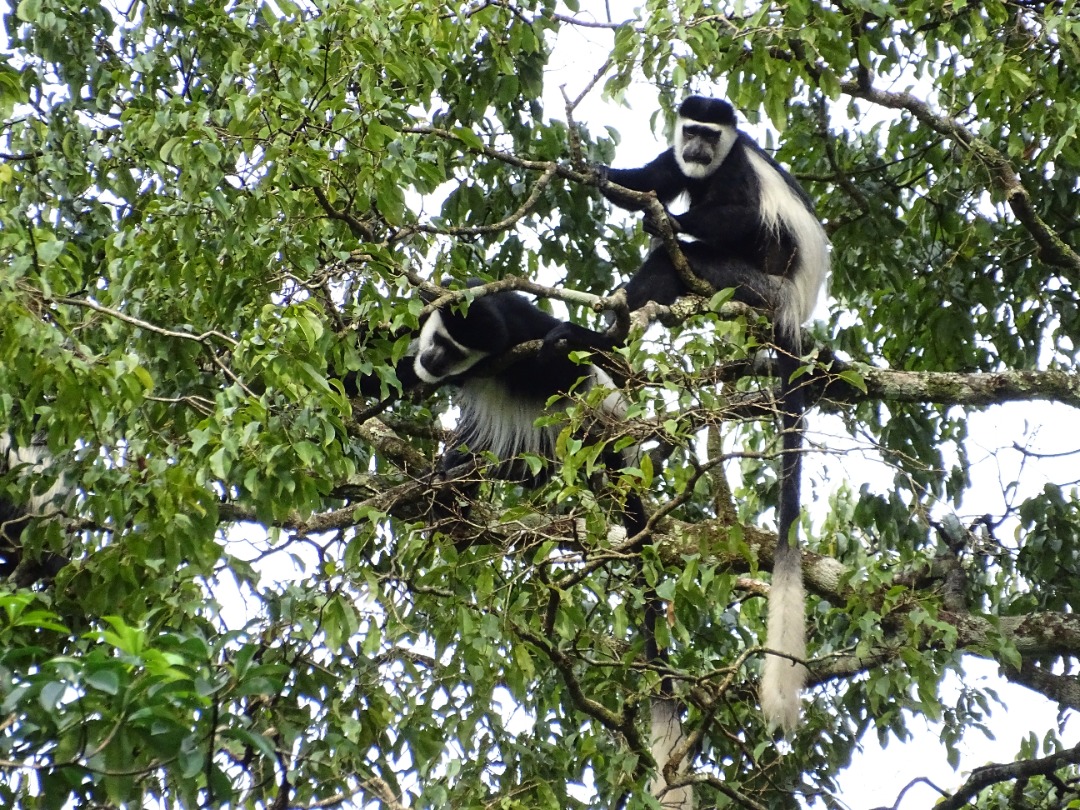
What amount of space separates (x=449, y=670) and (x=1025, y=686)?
5.15 ft

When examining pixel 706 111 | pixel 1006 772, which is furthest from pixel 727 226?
pixel 1006 772

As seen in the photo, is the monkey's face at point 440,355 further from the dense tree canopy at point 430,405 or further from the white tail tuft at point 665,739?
the white tail tuft at point 665,739

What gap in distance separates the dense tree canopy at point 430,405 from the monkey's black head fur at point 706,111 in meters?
0.42

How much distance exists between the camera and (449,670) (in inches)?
87.8

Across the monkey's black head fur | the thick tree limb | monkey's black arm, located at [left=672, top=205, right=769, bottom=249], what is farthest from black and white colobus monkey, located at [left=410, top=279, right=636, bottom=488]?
the thick tree limb

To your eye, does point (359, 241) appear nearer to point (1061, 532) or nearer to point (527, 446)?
point (527, 446)

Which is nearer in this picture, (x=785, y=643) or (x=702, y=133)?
(x=785, y=643)

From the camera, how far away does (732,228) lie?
13.1 feet

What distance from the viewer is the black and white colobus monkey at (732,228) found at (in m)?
3.63

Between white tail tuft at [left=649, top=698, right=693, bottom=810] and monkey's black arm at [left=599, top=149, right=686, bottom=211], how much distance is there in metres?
2.00

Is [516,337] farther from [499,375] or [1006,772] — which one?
[1006,772]

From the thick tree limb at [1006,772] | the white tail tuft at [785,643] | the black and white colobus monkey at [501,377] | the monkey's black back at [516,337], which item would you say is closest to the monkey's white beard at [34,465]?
the black and white colobus monkey at [501,377]

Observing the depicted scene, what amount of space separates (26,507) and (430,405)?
1273mm

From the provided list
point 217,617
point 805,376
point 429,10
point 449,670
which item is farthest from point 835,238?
point 217,617
